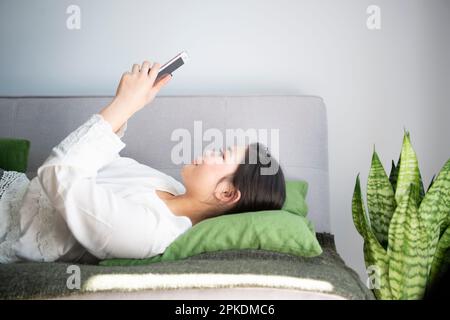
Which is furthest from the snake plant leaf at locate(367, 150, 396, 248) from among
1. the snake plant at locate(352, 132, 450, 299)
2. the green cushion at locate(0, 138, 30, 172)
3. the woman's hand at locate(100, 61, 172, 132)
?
the green cushion at locate(0, 138, 30, 172)

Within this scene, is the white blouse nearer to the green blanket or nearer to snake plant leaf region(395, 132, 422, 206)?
the green blanket

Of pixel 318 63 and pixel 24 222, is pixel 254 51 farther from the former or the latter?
pixel 24 222

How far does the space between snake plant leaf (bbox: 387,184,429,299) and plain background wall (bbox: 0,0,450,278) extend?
0.70m

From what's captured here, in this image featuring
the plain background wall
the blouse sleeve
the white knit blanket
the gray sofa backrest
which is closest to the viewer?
the blouse sleeve

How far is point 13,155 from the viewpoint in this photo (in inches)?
56.7

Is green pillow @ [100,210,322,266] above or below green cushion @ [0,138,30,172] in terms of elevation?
below

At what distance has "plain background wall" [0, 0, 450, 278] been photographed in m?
1.82

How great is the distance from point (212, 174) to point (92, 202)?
1.22 feet

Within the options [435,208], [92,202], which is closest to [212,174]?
[92,202]

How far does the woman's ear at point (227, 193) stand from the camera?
4.06 feet

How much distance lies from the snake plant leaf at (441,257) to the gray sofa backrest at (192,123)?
17.2 inches

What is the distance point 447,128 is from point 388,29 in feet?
1.52

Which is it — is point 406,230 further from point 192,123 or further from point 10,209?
point 10,209

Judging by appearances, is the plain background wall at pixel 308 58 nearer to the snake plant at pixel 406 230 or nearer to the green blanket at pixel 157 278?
the snake plant at pixel 406 230
